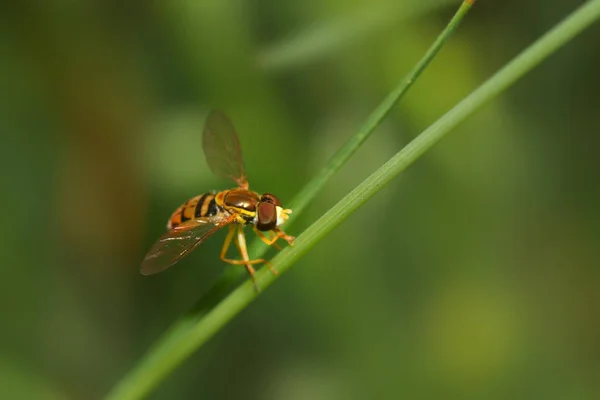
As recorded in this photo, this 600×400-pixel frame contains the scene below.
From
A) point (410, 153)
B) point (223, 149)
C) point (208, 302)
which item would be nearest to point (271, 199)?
point (223, 149)

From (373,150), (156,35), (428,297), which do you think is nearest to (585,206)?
(428,297)

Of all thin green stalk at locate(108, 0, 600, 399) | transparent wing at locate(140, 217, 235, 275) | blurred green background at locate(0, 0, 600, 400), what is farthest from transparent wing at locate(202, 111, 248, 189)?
thin green stalk at locate(108, 0, 600, 399)

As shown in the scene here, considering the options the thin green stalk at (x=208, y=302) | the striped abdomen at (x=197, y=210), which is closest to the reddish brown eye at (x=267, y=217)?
the thin green stalk at (x=208, y=302)

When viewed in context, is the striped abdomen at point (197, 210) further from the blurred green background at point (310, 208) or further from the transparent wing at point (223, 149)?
the blurred green background at point (310, 208)

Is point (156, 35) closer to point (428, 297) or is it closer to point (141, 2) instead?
point (141, 2)

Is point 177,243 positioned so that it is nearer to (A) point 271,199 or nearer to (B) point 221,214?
(B) point 221,214

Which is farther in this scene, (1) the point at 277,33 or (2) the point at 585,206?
(2) the point at 585,206
